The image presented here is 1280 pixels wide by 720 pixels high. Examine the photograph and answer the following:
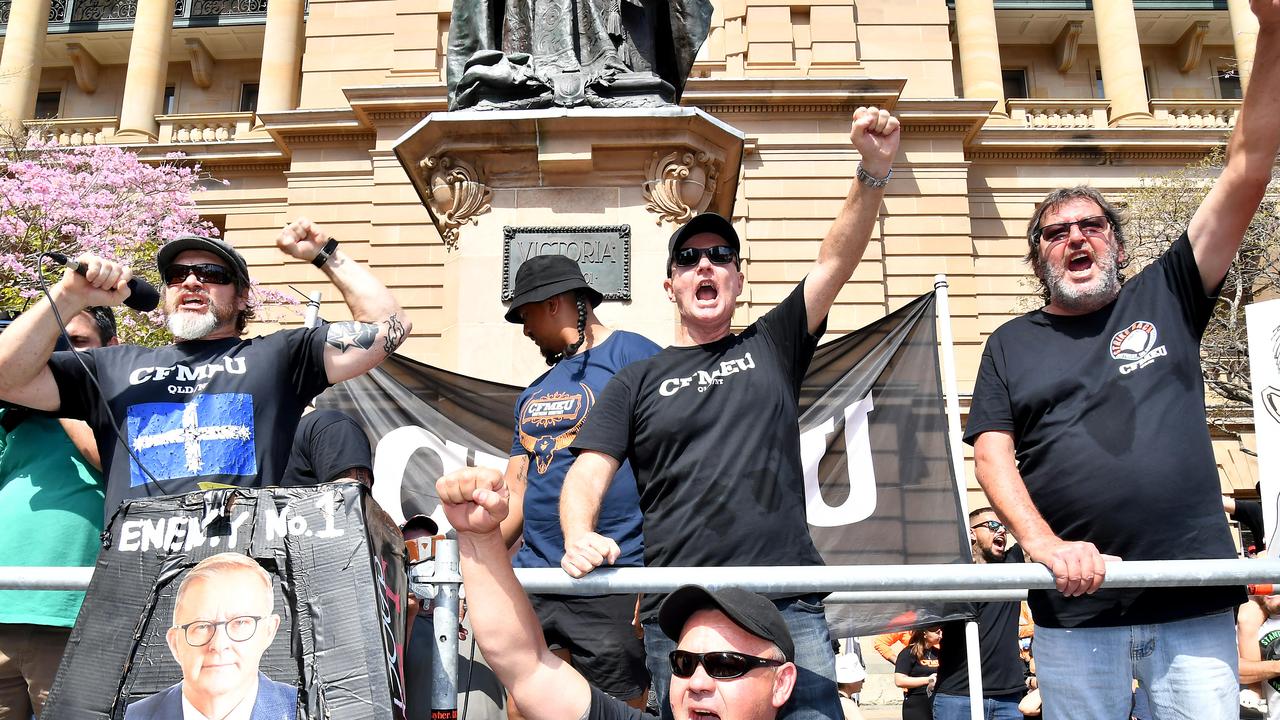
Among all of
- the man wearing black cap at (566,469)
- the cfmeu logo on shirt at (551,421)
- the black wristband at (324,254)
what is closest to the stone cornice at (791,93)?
A: the man wearing black cap at (566,469)

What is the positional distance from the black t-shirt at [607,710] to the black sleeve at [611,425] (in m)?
0.80

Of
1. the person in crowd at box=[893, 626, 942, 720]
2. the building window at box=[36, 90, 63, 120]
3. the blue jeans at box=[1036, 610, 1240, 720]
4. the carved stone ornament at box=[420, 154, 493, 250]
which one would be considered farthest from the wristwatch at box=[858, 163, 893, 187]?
the building window at box=[36, 90, 63, 120]

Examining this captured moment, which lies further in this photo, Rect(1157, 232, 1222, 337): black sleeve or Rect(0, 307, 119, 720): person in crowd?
Rect(0, 307, 119, 720): person in crowd

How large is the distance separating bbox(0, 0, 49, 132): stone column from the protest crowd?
31.1m

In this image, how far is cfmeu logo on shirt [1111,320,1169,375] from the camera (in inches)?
126

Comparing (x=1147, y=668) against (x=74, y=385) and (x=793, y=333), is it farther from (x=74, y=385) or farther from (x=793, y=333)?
(x=74, y=385)

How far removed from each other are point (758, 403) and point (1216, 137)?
28826mm

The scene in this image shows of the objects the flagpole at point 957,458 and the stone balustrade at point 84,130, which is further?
the stone balustrade at point 84,130

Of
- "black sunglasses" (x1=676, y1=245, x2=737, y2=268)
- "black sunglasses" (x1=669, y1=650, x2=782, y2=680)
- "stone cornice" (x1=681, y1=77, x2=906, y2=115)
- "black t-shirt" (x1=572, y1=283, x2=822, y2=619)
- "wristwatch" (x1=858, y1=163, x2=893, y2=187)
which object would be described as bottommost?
"black sunglasses" (x1=669, y1=650, x2=782, y2=680)

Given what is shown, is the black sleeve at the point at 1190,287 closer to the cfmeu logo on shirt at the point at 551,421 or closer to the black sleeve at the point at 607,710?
the cfmeu logo on shirt at the point at 551,421

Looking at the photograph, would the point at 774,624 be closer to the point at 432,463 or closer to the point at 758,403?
the point at 758,403

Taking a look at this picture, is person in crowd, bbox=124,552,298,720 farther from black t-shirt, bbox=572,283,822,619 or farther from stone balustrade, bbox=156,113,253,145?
stone balustrade, bbox=156,113,253,145

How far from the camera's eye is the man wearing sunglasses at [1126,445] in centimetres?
297

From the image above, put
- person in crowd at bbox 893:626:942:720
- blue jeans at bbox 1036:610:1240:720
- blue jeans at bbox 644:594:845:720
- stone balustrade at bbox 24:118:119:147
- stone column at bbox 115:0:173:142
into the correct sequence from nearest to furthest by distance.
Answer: blue jeans at bbox 644:594:845:720 < blue jeans at bbox 1036:610:1240:720 < person in crowd at bbox 893:626:942:720 < stone balustrade at bbox 24:118:119:147 < stone column at bbox 115:0:173:142
